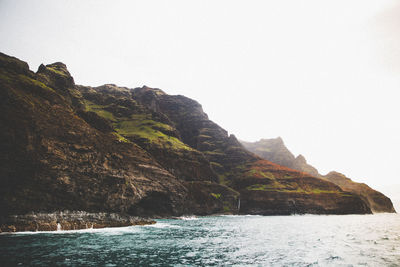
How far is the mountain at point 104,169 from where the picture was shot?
39.5 meters

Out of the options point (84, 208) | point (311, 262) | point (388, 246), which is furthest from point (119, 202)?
point (388, 246)

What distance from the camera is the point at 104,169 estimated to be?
182ft

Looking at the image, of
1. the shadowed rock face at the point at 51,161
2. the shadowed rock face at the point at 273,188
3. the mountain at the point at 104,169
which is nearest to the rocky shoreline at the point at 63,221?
the mountain at the point at 104,169

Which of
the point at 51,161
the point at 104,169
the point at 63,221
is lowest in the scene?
the point at 63,221

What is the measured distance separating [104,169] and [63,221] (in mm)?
16530

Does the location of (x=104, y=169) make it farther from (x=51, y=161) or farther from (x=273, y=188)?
(x=273, y=188)

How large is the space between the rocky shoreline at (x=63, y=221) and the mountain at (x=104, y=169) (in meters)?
0.84

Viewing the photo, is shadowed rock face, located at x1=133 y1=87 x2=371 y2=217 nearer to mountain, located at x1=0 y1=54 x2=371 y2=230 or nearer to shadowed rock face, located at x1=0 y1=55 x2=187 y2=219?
mountain, located at x1=0 y1=54 x2=371 y2=230

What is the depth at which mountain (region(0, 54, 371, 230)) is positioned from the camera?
39.5m

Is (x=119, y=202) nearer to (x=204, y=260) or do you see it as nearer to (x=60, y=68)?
(x=204, y=260)

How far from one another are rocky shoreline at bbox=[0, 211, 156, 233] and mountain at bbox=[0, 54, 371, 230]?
838 millimetres

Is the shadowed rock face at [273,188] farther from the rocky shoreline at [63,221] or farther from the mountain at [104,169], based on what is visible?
the rocky shoreline at [63,221]

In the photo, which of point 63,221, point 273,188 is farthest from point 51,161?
point 273,188

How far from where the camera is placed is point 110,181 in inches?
2186
